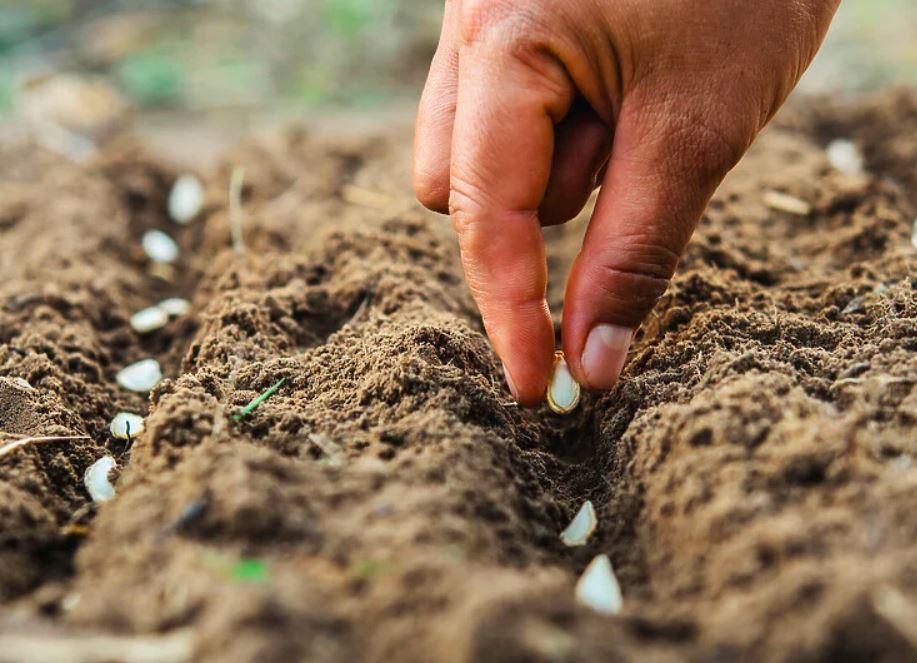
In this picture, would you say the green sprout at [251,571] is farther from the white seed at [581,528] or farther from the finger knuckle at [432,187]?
the finger knuckle at [432,187]

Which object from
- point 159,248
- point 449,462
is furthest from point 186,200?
point 449,462

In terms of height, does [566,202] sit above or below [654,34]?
below

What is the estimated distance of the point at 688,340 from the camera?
1.62 m

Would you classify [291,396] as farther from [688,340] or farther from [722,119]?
[722,119]

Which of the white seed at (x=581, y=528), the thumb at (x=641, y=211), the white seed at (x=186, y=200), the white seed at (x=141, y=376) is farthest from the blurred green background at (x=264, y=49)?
the white seed at (x=581, y=528)

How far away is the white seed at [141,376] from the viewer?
6.23 feet

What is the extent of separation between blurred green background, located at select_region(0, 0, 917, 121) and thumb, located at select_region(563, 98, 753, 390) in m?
2.67

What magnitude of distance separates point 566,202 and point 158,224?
1504mm

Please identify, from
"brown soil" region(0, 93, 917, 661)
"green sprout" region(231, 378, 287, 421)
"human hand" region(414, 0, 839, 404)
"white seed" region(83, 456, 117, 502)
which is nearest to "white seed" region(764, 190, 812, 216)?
"brown soil" region(0, 93, 917, 661)

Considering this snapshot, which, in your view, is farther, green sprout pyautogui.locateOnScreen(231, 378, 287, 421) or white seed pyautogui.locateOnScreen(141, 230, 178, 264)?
white seed pyautogui.locateOnScreen(141, 230, 178, 264)

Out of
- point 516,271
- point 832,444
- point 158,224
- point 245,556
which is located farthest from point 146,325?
point 832,444

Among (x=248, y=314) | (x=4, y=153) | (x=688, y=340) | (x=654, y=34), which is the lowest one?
(x=4, y=153)

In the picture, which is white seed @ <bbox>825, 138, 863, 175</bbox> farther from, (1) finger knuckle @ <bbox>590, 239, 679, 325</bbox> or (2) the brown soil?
(1) finger knuckle @ <bbox>590, 239, 679, 325</bbox>

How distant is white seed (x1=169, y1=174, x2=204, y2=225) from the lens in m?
2.68
